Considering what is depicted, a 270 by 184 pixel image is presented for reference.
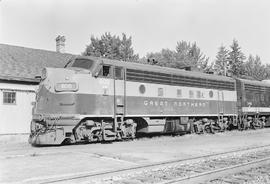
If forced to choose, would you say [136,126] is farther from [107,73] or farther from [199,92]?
[199,92]

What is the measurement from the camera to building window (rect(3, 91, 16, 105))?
18.0m

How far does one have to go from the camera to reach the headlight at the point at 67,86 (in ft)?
46.3

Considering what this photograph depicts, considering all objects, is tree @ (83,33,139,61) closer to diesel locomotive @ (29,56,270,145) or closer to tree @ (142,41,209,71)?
tree @ (142,41,209,71)

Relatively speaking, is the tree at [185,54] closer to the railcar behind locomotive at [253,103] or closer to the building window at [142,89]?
the railcar behind locomotive at [253,103]

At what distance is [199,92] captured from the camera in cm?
2030

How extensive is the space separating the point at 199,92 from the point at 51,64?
9.51 meters

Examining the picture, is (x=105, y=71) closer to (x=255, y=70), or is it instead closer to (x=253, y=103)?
(x=253, y=103)

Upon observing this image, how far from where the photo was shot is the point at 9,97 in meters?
18.2

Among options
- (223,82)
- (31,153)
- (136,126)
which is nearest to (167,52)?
(223,82)

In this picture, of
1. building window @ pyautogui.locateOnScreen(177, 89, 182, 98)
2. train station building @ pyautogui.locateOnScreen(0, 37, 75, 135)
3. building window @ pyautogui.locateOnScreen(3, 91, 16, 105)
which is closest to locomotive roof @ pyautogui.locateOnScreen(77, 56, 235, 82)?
building window @ pyautogui.locateOnScreen(177, 89, 182, 98)

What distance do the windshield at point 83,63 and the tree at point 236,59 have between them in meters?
66.1

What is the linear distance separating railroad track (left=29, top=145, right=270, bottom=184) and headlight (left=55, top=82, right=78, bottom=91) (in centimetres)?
579

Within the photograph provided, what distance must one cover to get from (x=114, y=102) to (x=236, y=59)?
67.8 m

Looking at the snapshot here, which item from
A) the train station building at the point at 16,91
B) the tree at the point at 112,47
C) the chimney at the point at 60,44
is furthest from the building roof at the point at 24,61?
the tree at the point at 112,47
